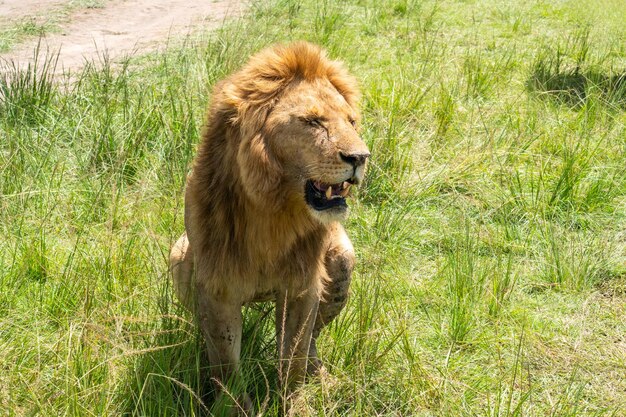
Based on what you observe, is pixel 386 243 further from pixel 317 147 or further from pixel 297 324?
pixel 317 147

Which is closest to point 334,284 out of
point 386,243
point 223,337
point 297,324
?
point 297,324

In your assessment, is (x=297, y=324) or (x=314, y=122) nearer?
(x=314, y=122)

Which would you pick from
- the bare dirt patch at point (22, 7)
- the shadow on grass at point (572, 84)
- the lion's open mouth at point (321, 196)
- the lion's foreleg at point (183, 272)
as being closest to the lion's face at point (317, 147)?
the lion's open mouth at point (321, 196)

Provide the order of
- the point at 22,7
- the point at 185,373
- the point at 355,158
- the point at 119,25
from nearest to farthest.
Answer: the point at 355,158 < the point at 185,373 < the point at 119,25 < the point at 22,7

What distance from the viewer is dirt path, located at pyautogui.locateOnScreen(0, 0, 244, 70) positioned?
7.85 metres

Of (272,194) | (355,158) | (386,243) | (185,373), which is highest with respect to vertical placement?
(355,158)

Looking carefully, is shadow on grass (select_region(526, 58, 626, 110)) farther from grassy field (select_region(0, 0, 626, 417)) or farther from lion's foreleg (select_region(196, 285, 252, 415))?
lion's foreleg (select_region(196, 285, 252, 415))

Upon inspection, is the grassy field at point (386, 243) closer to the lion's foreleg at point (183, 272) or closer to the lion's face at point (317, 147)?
the lion's foreleg at point (183, 272)

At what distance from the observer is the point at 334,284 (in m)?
3.44

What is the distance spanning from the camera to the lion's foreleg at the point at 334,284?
3432mm

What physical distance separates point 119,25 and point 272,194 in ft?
22.1

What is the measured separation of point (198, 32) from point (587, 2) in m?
5.07

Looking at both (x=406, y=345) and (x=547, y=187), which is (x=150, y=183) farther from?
(x=547, y=187)

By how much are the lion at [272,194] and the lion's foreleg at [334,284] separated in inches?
1.9
